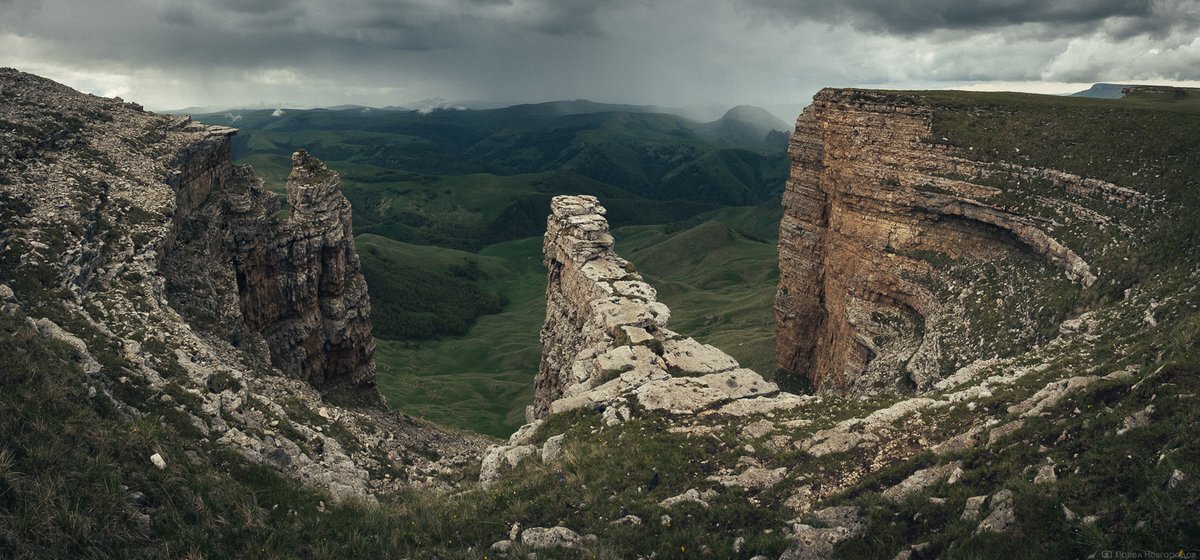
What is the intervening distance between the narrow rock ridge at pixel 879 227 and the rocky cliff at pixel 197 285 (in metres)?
39.9

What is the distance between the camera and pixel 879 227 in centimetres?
6256

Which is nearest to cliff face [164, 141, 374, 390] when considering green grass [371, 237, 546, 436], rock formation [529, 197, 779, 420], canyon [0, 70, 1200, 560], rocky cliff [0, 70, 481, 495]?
rocky cliff [0, 70, 481, 495]

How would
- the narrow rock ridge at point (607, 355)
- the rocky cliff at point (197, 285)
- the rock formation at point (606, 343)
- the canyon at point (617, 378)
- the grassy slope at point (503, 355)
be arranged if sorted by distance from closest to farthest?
the canyon at point (617, 378) → the rocky cliff at point (197, 285) → the narrow rock ridge at point (607, 355) → the rock formation at point (606, 343) → the grassy slope at point (503, 355)

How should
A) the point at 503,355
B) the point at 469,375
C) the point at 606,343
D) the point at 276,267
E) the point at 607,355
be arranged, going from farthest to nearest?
the point at 503,355 → the point at 469,375 → the point at 276,267 → the point at 606,343 → the point at 607,355

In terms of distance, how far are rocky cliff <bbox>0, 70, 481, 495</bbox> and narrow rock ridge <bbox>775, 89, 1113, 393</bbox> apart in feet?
131

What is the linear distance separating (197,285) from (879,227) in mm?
57787

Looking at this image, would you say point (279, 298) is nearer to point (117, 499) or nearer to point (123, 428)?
point (123, 428)

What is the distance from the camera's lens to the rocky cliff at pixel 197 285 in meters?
23.1

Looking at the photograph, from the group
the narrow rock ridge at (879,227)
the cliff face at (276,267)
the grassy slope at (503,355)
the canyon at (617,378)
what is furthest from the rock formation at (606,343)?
the grassy slope at (503,355)

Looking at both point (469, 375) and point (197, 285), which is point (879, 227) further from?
point (469, 375)

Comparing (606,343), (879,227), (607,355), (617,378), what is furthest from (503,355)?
(617,378)

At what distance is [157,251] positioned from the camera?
33.4 metres

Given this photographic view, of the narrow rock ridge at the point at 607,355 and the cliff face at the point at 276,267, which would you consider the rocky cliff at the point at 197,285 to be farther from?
the narrow rock ridge at the point at 607,355

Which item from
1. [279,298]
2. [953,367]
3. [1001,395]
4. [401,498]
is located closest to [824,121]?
[953,367]
